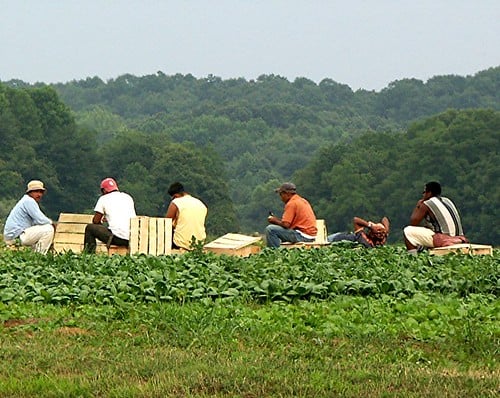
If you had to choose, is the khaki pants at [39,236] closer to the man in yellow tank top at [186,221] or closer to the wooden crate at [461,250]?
the man in yellow tank top at [186,221]

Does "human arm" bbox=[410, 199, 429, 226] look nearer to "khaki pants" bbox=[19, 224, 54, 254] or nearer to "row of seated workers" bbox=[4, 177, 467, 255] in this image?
"row of seated workers" bbox=[4, 177, 467, 255]

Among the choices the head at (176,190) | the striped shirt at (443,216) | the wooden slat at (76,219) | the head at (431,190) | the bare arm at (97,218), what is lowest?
the wooden slat at (76,219)

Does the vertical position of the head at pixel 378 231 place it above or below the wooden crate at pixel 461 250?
above

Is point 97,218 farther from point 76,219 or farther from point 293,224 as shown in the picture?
point 293,224

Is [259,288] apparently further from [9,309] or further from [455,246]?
[455,246]

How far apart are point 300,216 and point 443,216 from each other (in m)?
2.61

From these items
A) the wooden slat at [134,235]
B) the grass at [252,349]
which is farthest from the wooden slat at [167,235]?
the grass at [252,349]

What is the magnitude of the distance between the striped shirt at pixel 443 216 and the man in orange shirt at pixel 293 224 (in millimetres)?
2302

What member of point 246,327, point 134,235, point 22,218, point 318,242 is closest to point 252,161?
point 318,242

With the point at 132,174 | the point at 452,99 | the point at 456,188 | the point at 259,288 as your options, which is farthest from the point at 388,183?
the point at 259,288

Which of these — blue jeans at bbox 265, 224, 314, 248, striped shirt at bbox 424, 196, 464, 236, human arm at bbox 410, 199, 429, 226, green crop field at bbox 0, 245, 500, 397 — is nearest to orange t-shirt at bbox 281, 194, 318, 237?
blue jeans at bbox 265, 224, 314, 248

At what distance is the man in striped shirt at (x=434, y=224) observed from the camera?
57.9 feet

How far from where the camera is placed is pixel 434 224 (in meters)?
17.8

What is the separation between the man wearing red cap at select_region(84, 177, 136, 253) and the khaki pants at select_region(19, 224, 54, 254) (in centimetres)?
55
